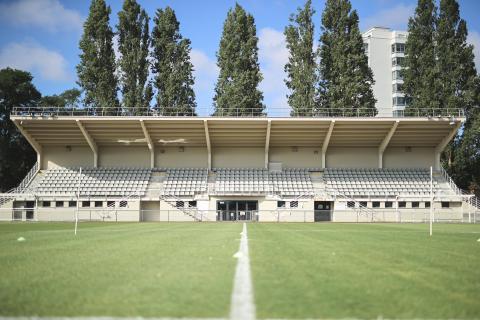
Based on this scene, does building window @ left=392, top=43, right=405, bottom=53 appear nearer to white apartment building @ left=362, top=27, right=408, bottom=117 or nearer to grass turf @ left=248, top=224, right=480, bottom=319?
white apartment building @ left=362, top=27, right=408, bottom=117

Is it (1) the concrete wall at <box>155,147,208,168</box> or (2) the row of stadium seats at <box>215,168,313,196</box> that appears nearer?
(2) the row of stadium seats at <box>215,168,313,196</box>

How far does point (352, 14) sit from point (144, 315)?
48086 mm

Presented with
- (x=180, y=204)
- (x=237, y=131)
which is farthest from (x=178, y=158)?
(x=237, y=131)

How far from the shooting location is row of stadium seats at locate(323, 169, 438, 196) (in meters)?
41.8

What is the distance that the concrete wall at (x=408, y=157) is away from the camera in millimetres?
46156

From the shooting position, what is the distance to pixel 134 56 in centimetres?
4781

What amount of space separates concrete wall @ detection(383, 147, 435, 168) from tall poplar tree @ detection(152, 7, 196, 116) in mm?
20373

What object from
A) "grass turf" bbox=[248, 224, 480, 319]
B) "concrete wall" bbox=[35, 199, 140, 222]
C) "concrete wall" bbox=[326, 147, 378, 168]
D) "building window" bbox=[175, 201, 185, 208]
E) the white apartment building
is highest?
the white apartment building

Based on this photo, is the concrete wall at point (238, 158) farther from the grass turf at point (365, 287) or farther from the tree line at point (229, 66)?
the grass turf at point (365, 287)

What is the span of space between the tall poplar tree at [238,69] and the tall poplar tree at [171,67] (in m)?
3.21

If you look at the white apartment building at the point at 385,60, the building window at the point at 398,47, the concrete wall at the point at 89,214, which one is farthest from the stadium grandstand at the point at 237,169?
the building window at the point at 398,47

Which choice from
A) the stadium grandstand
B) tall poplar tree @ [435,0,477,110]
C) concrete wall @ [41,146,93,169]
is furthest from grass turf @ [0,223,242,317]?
tall poplar tree @ [435,0,477,110]

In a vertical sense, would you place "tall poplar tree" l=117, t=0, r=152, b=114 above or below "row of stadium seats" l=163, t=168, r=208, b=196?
above

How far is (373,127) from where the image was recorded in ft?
139
